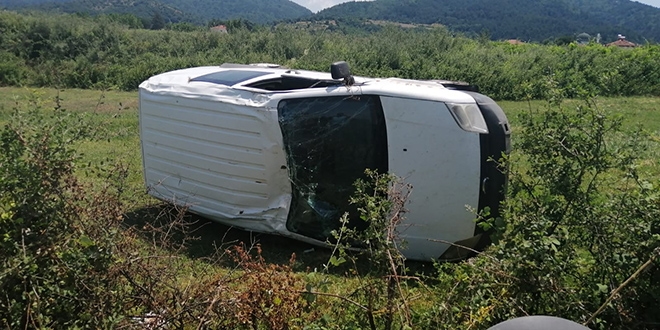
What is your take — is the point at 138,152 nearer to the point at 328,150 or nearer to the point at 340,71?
the point at 340,71

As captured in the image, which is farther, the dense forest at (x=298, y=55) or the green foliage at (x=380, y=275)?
the dense forest at (x=298, y=55)

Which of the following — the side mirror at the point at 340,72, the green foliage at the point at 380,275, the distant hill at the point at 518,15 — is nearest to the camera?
the green foliage at the point at 380,275

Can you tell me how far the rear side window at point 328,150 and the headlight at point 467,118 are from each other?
2.03ft

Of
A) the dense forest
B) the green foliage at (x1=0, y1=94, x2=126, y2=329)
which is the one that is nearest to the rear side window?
the green foliage at (x1=0, y1=94, x2=126, y2=329)

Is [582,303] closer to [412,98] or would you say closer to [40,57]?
[412,98]

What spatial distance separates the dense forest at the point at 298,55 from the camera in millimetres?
20281

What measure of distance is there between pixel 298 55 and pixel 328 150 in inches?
854

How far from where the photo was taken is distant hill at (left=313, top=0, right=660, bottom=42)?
13325 cm

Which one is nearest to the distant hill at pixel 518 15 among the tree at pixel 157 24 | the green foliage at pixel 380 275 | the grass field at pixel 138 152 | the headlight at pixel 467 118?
the tree at pixel 157 24

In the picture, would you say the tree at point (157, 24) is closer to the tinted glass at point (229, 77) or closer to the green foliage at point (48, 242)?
the tinted glass at point (229, 77)

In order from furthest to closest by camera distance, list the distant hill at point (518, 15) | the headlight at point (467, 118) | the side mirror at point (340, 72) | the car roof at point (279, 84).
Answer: the distant hill at point (518, 15) → the side mirror at point (340, 72) → the car roof at point (279, 84) → the headlight at point (467, 118)

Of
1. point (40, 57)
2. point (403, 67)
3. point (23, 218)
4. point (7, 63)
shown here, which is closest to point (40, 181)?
point (23, 218)

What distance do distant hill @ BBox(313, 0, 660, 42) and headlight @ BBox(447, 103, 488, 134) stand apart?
12911 centimetres

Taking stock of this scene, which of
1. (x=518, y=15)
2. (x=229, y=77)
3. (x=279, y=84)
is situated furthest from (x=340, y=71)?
(x=518, y=15)
